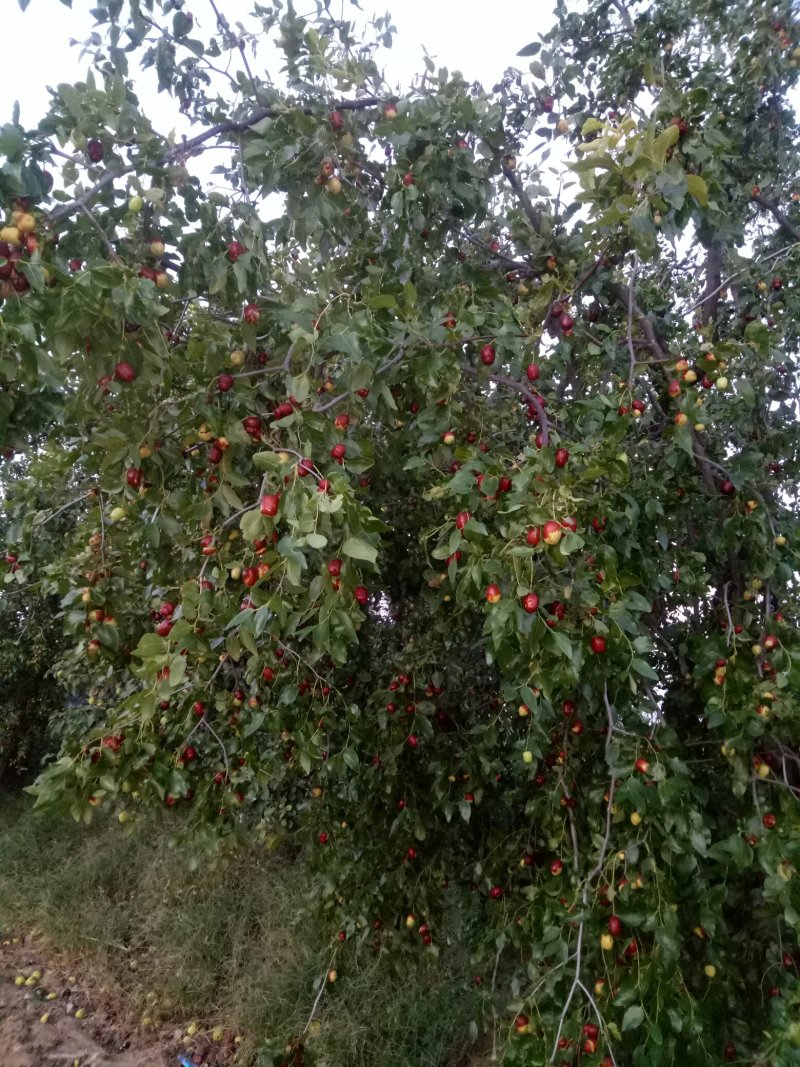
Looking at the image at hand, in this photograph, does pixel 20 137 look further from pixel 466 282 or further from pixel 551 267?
pixel 551 267

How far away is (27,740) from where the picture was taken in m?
5.84

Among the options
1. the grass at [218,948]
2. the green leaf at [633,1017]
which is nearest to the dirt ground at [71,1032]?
the grass at [218,948]

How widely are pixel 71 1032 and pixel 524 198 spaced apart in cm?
387

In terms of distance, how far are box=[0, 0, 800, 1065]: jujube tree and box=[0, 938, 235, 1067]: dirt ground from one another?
123 cm

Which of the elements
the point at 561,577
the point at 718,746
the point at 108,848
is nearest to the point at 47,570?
the point at 561,577

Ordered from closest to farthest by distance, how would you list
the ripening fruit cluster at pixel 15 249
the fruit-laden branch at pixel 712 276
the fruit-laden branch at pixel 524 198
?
the ripening fruit cluster at pixel 15 249
the fruit-laden branch at pixel 524 198
the fruit-laden branch at pixel 712 276

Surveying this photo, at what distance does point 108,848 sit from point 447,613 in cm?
345

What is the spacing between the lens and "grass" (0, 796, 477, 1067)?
287 centimetres

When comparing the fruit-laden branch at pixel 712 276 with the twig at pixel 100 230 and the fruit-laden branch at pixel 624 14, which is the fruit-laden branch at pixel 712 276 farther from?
the twig at pixel 100 230

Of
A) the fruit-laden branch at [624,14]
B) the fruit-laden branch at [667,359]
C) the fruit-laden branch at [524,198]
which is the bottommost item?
the fruit-laden branch at [667,359]

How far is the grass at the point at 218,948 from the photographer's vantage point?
2.87m

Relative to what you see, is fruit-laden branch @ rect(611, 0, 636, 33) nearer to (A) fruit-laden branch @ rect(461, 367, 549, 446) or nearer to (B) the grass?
(A) fruit-laden branch @ rect(461, 367, 549, 446)

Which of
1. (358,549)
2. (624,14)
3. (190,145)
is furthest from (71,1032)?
(624,14)

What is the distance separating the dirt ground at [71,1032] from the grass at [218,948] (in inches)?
3.7
